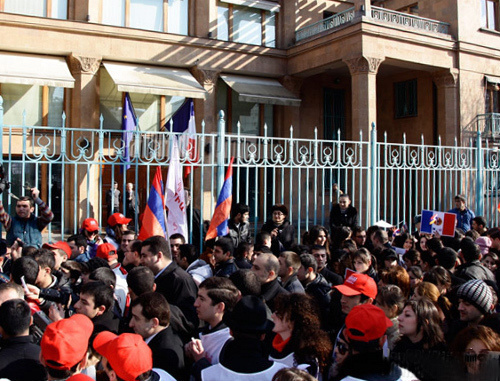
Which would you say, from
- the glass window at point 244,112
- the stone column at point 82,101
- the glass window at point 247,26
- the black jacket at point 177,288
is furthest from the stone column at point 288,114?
the black jacket at point 177,288

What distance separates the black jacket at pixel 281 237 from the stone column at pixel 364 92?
781 cm

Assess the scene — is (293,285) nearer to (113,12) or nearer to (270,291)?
(270,291)

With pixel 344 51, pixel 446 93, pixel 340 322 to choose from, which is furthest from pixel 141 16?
pixel 340 322

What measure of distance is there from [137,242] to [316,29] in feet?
45.1

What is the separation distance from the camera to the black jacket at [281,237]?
784cm

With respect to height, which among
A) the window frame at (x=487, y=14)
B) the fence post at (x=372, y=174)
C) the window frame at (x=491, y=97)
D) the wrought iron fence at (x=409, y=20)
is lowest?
the fence post at (x=372, y=174)

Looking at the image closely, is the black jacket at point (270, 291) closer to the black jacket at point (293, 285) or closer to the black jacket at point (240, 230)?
the black jacket at point (293, 285)

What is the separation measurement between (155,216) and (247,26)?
1234 cm

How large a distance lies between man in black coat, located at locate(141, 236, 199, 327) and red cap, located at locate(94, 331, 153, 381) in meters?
1.47

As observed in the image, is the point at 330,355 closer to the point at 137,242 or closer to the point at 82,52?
the point at 137,242

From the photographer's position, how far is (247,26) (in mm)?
17781

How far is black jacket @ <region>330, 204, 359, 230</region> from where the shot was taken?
29.5 ft

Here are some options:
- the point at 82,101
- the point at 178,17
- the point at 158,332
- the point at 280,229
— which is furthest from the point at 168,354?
the point at 178,17

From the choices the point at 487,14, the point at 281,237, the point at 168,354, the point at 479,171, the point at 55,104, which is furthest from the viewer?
the point at 487,14
